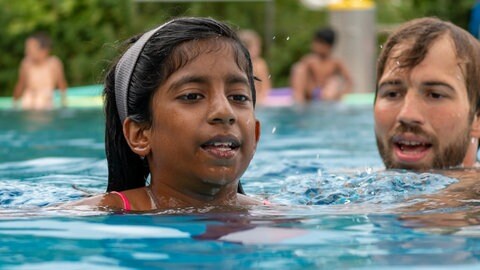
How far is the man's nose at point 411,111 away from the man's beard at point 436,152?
42mm

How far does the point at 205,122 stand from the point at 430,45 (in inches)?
69.1

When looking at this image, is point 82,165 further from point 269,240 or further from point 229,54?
point 269,240

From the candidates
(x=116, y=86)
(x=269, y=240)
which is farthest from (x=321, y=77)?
(x=269, y=240)

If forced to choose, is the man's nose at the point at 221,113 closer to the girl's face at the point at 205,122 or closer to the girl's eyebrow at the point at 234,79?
the girl's face at the point at 205,122

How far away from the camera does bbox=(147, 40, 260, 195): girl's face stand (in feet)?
11.8

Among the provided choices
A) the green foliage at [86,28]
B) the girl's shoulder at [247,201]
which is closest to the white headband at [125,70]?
the girl's shoulder at [247,201]

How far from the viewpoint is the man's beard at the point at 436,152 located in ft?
16.1

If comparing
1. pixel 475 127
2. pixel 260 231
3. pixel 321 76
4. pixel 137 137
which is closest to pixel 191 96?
pixel 137 137

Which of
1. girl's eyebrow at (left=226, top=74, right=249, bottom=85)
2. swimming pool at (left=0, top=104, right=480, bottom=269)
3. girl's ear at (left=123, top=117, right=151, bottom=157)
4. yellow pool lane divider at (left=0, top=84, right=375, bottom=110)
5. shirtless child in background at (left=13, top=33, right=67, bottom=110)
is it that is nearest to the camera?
swimming pool at (left=0, top=104, right=480, bottom=269)

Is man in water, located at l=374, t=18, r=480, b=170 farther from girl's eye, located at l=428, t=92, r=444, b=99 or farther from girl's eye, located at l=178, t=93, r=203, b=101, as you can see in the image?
girl's eye, located at l=178, t=93, r=203, b=101

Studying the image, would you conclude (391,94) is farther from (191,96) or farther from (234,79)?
Answer: (191,96)

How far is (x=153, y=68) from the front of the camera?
377 cm

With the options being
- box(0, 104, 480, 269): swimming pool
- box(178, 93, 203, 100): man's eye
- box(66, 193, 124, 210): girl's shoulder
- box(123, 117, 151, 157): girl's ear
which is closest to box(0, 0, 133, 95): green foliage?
box(0, 104, 480, 269): swimming pool

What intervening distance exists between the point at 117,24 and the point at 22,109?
6.95 metres
